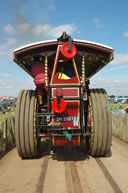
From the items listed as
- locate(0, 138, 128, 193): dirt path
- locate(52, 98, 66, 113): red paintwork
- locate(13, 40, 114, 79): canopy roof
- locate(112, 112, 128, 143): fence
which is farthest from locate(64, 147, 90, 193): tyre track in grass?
locate(112, 112, 128, 143): fence

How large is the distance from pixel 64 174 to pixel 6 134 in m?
3.09

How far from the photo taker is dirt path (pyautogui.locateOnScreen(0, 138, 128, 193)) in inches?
128

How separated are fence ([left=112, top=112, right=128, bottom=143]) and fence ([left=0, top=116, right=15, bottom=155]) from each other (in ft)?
14.6

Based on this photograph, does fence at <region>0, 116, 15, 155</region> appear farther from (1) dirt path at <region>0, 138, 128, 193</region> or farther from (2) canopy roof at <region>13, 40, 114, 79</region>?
(2) canopy roof at <region>13, 40, 114, 79</region>

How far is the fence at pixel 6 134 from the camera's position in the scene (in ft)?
19.0

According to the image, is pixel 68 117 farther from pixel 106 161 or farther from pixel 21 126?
pixel 106 161

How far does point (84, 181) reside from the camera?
11.4ft

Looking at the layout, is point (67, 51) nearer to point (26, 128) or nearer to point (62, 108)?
point (62, 108)

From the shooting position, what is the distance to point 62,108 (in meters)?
4.35

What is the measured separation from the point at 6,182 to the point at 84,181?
1.45m

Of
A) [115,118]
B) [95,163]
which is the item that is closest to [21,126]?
[95,163]

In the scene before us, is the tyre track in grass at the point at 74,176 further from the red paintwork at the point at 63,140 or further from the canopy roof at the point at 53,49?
the canopy roof at the point at 53,49

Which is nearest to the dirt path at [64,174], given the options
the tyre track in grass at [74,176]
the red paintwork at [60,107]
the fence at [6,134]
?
the tyre track in grass at [74,176]

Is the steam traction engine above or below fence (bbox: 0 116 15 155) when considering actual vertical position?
above
